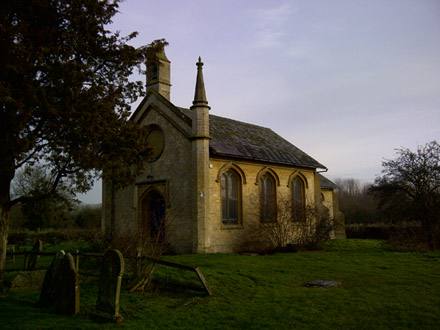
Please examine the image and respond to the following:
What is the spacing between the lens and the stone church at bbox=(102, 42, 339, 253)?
2216 centimetres

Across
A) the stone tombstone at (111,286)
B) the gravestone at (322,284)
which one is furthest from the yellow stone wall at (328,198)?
the stone tombstone at (111,286)

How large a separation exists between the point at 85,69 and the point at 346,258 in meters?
13.9

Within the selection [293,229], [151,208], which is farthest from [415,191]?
[151,208]

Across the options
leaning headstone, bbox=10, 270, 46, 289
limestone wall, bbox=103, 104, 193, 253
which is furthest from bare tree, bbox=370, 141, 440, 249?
leaning headstone, bbox=10, 270, 46, 289

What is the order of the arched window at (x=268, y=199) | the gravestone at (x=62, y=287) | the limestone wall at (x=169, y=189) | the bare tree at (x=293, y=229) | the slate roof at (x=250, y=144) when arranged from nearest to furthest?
the gravestone at (x=62, y=287) → the limestone wall at (x=169, y=189) → the bare tree at (x=293, y=229) → the slate roof at (x=250, y=144) → the arched window at (x=268, y=199)

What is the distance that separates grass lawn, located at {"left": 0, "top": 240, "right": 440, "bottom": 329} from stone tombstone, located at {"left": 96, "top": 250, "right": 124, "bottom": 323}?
0.36 meters

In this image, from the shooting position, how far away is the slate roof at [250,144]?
2445 centimetres

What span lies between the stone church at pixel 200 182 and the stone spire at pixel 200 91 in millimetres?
53

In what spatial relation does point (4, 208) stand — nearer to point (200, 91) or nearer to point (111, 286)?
point (111, 286)

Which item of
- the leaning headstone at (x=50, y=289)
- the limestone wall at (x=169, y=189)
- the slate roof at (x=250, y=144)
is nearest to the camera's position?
the leaning headstone at (x=50, y=289)

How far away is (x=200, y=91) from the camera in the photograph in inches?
886

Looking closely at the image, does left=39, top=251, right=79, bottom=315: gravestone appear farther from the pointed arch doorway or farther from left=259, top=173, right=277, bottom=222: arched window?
left=259, top=173, right=277, bottom=222: arched window

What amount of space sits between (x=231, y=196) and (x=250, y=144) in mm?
4339

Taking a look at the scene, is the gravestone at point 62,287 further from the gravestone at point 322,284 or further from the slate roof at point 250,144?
the slate roof at point 250,144
